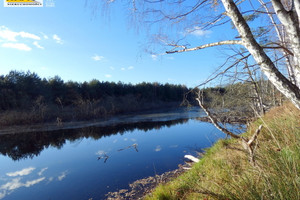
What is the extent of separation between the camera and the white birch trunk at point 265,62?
4.77 ft

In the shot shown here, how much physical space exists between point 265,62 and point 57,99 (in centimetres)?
2739

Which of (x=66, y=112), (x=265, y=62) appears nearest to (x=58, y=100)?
(x=66, y=112)

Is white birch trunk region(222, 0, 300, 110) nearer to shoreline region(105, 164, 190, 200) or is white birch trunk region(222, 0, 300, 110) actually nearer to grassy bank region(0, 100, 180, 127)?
shoreline region(105, 164, 190, 200)

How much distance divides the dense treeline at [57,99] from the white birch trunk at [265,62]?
2331 cm

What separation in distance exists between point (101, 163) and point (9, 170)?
4329 mm

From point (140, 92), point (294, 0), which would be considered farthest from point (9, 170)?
point (140, 92)

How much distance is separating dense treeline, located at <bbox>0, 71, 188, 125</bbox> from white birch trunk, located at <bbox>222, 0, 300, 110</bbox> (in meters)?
23.3

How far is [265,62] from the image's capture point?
149 centimetres

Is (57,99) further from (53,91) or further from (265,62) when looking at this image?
(265,62)

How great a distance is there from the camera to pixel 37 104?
70.9 feet

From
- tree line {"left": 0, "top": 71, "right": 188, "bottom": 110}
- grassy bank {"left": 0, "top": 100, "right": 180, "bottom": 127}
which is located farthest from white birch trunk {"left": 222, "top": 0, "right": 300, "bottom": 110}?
tree line {"left": 0, "top": 71, "right": 188, "bottom": 110}

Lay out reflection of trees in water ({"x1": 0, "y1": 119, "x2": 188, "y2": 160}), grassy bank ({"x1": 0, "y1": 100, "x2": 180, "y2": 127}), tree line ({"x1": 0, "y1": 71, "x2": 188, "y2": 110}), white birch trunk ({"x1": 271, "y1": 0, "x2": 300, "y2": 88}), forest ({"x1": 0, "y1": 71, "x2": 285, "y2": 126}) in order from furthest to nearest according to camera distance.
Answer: tree line ({"x1": 0, "y1": 71, "x2": 188, "y2": 110}) → forest ({"x1": 0, "y1": 71, "x2": 285, "y2": 126}) → grassy bank ({"x1": 0, "y1": 100, "x2": 180, "y2": 127}) → reflection of trees in water ({"x1": 0, "y1": 119, "x2": 188, "y2": 160}) → white birch trunk ({"x1": 271, "y1": 0, "x2": 300, "y2": 88})

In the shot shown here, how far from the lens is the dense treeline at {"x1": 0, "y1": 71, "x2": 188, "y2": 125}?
20.3 metres

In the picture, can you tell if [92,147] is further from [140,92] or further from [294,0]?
[140,92]
